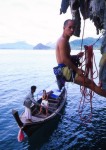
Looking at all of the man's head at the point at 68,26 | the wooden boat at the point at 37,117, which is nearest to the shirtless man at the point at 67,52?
the man's head at the point at 68,26

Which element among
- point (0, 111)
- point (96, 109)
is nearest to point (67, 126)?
point (96, 109)

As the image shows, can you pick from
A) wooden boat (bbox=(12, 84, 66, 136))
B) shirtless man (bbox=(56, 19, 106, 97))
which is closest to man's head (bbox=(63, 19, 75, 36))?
shirtless man (bbox=(56, 19, 106, 97))

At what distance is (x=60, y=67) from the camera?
8.23 meters

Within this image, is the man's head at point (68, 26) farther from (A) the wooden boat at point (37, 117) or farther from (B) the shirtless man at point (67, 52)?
(A) the wooden boat at point (37, 117)

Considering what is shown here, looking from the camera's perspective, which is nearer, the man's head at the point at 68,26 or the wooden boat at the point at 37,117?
the man's head at the point at 68,26

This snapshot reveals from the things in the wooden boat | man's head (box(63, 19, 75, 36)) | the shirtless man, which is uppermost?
man's head (box(63, 19, 75, 36))

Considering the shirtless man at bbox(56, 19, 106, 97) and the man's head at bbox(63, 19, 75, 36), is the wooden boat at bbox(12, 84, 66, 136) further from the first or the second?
the man's head at bbox(63, 19, 75, 36)

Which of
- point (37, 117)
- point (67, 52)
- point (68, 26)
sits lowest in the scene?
point (37, 117)

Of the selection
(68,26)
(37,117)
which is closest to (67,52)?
(68,26)

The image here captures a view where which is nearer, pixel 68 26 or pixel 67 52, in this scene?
pixel 68 26

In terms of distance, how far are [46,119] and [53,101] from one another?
6.08m

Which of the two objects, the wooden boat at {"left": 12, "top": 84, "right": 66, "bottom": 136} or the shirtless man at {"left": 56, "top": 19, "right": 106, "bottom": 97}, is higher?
the shirtless man at {"left": 56, "top": 19, "right": 106, "bottom": 97}

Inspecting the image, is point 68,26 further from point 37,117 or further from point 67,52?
point 37,117

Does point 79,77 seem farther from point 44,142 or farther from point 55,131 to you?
point 55,131
